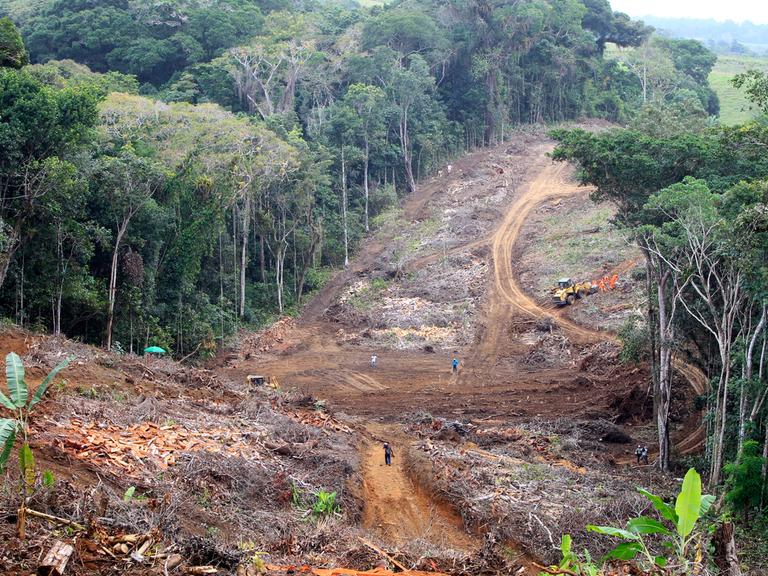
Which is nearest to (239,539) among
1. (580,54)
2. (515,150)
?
(515,150)

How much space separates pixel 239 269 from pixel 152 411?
2325cm

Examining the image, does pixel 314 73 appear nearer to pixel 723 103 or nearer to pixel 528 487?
pixel 528 487

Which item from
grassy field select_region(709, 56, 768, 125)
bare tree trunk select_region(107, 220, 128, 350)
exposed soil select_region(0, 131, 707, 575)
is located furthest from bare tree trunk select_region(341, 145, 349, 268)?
grassy field select_region(709, 56, 768, 125)

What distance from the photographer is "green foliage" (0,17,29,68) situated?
25.2 metres

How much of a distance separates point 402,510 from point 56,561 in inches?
361

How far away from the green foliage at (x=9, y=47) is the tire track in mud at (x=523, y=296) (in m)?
19.6

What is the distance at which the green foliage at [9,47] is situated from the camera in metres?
25.2

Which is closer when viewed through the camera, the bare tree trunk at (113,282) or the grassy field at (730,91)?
the bare tree trunk at (113,282)

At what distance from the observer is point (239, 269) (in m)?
38.2

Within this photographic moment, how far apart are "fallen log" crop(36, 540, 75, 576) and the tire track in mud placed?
60.6 ft

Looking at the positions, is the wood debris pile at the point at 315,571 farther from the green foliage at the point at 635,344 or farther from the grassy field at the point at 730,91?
the grassy field at the point at 730,91

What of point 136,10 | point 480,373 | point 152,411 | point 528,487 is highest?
point 136,10

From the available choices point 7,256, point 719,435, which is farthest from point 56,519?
point 7,256

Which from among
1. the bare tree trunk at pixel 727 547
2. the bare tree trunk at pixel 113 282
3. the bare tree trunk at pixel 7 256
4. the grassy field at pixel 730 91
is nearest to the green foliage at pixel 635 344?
the bare tree trunk at pixel 113 282
